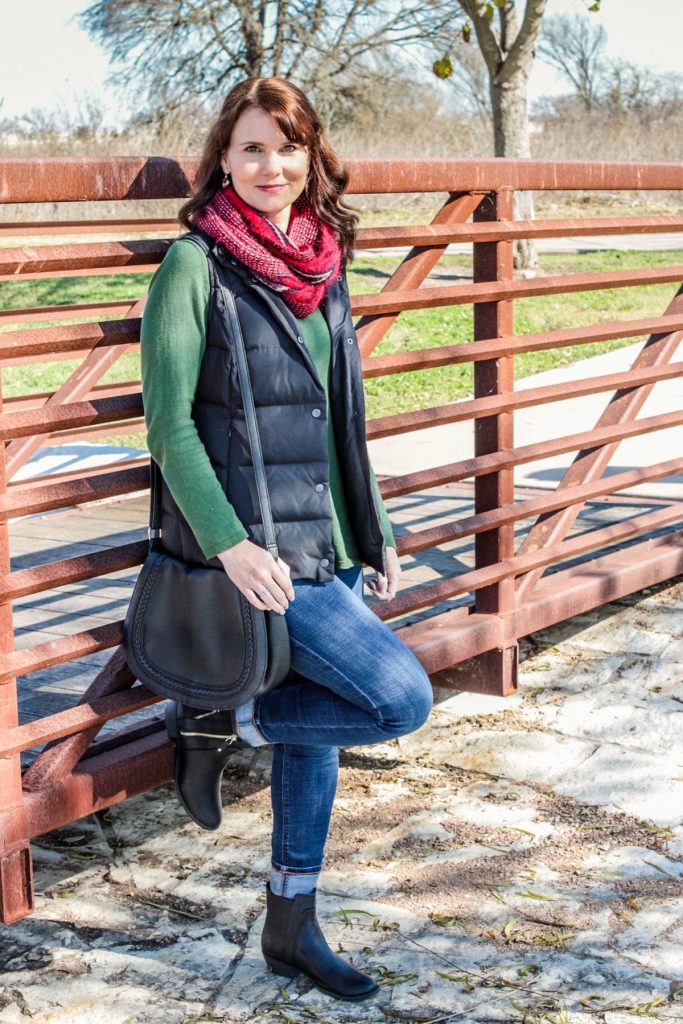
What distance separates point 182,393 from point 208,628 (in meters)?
0.50

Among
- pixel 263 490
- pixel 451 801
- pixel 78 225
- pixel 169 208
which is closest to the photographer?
pixel 263 490

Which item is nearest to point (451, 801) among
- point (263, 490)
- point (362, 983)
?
point (362, 983)

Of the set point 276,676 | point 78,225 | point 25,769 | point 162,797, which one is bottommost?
point 162,797

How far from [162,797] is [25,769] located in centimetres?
64

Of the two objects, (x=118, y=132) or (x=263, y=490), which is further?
(x=118, y=132)

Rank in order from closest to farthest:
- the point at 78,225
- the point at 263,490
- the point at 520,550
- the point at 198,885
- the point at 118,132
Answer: the point at 263,490 → the point at 198,885 → the point at 520,550 → the point at 78,225 → the point at 118,132

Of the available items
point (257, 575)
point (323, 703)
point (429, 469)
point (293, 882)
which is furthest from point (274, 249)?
point (429, 469)

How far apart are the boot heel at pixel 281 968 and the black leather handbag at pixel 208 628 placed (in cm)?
61

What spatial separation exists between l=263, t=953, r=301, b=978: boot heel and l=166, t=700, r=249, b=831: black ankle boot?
1.05 feet

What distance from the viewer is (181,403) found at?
2.70 meters

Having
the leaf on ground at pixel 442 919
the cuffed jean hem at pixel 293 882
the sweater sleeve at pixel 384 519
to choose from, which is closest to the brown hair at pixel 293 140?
the sweater sleeve at pixel 384 519

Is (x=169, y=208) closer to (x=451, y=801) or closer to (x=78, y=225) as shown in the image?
(x=78, y=225)

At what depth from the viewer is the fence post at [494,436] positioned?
13.6ft

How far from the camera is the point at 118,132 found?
84.0ft
